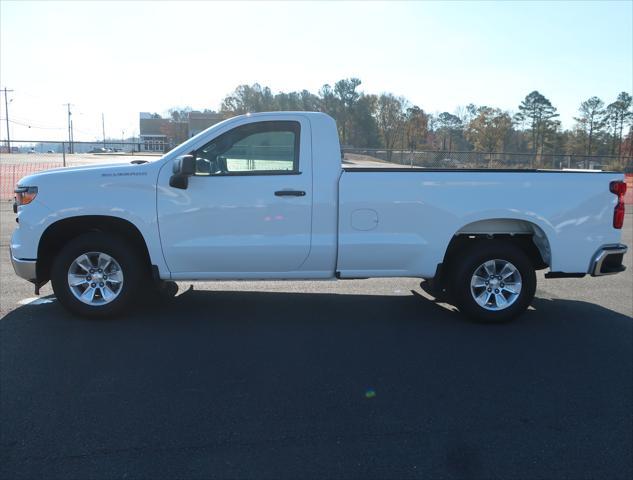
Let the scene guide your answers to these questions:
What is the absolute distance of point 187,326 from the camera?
5.80 metres

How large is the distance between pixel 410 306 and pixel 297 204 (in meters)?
1.99

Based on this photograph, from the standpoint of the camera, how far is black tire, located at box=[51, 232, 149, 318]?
228 inches

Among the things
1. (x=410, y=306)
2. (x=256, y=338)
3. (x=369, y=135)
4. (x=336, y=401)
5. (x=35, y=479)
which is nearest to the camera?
(x=35, y=479)

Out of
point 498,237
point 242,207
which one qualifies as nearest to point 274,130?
point 242,207

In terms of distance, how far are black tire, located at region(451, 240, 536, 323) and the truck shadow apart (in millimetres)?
148

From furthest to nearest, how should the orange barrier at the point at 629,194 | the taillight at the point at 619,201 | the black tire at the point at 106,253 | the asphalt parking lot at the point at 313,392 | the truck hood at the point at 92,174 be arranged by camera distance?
the orange barrier at the point at 629,194 → the taillight at the point at 619,201 → the black tire at the point at 106,253 → the truck hood at the point at 92,174 → the asphalt parking lot at the point at 313,392

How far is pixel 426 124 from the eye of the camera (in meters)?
61.1

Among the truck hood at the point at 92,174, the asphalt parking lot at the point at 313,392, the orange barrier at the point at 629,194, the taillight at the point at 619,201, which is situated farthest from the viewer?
the orange barrier at the point at 629,194

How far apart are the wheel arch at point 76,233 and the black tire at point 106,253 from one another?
0.11 metres

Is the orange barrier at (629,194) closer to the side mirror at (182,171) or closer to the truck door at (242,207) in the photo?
the truck door at (242,207)

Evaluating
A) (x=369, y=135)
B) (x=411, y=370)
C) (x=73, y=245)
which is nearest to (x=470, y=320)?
(x=411, y=370)

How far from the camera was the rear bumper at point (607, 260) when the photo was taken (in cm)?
595

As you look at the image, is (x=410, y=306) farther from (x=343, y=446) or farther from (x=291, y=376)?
(x=343, y=446)

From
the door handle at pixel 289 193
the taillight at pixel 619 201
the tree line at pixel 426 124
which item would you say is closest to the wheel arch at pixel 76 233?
the door handle at pixel 289 193
